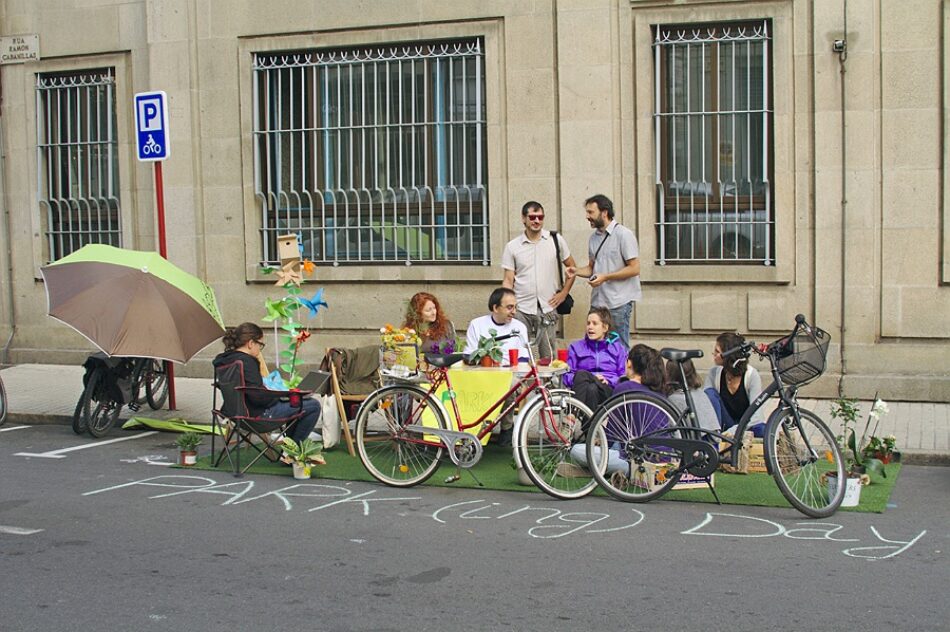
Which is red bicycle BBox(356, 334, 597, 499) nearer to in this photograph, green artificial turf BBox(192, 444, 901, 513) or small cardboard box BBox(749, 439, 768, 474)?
green artificial turf BBox(192, 444, 901, 513)

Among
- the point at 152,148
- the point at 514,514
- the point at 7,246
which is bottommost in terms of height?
the point at 514,514

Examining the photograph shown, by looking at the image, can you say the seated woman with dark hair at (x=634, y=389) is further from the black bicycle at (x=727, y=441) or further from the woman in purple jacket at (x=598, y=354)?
the woman in purple jacket at (x=598, y=354)

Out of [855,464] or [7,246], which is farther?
[7,246]

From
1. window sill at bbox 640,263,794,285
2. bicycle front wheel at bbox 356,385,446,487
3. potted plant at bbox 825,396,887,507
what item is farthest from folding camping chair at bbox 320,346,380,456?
potted plant at bbox 825,396,887,507

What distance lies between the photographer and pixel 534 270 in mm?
10961

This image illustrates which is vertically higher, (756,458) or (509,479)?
(756,458)

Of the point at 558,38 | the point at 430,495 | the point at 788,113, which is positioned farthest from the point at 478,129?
the point at 430,495

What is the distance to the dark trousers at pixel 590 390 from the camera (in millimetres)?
8688

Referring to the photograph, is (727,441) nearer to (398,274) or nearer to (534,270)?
(534,270)

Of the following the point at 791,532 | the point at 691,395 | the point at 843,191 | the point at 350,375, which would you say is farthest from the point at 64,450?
the point at 843,191

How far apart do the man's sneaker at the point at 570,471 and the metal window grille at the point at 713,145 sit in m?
4.61

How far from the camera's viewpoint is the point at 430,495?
793cm

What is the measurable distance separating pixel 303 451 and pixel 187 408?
3.67 metres

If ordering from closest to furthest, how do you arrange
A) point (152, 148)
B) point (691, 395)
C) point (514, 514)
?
point (514, 514)
point (691, 395)
point (152, 148)
